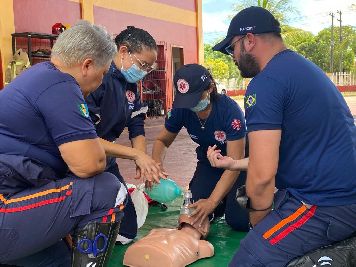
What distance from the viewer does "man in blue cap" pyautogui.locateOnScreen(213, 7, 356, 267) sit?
6.38 feet

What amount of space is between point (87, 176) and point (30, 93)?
44 cm

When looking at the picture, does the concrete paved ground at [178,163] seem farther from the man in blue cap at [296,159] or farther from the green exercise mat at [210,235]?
the man in blue cap at [296,159]

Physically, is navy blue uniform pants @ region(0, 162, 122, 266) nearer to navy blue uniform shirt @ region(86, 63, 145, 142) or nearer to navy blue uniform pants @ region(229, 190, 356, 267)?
navy blue uniform pants @ region(229, 190, 356, 267)

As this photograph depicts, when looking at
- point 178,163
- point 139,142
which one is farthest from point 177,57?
point 139,142

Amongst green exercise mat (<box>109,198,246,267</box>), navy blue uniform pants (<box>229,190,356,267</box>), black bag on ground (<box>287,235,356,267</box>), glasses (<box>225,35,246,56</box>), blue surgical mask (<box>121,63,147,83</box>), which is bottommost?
green exercise mat (<box>109,198,246,267</box>)

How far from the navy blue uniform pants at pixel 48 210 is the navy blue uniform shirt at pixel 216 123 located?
119 cm

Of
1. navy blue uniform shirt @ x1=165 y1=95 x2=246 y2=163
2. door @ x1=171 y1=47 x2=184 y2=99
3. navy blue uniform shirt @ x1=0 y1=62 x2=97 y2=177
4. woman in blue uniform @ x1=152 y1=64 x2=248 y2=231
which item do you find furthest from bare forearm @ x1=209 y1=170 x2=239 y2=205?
door @ x1=171 y1=47 x2=184 y2=99

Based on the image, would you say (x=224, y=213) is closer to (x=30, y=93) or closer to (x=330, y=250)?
(x=330, y=250)

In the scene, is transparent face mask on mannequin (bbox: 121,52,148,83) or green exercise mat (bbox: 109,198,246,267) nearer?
green exercise mat (bbox: 109,198,246,267)

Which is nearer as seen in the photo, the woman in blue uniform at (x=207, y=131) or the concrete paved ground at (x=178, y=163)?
the woman in blue uniform at (x=207, y=131)

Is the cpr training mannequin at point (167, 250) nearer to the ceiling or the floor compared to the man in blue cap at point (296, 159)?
nearer to the floor

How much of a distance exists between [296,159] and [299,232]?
0.31 m

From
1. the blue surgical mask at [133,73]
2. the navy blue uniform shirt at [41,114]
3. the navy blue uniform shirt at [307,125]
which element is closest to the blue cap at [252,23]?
the navy blue uniform shirt at [307,125]

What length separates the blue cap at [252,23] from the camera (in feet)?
6.91
